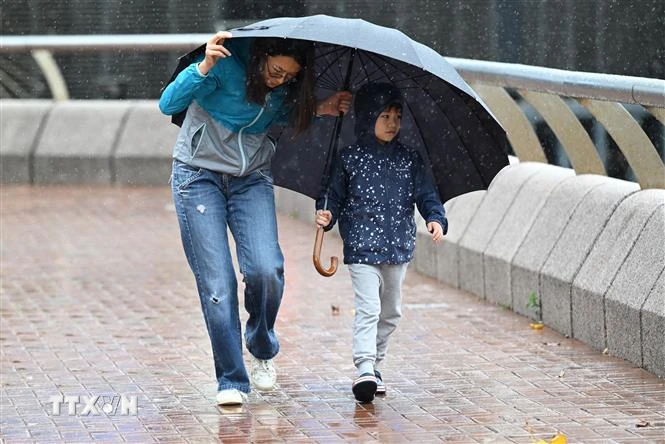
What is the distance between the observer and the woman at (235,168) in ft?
21.3

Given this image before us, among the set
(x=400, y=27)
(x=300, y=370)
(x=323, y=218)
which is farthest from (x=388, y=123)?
(x=400, y=27)

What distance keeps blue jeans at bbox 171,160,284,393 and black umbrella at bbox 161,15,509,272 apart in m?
0.32

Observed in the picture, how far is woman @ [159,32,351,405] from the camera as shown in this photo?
6.48m

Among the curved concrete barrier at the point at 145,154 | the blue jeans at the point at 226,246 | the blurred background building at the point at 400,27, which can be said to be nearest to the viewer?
the blue jeans at the point at 226,246

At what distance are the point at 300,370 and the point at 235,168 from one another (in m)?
1.40

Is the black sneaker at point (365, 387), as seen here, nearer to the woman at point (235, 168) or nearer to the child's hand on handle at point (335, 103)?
the woman at point (235, 168)

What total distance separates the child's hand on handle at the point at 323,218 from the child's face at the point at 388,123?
418mm

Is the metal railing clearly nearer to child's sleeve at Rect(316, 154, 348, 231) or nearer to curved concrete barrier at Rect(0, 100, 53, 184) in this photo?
child's sleeve at Rect(316, 154, 348, 231)

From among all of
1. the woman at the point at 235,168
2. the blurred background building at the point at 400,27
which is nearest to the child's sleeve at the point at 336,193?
the woman at the point at 235,168

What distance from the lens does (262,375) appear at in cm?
704

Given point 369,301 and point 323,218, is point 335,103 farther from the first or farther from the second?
point 369,301

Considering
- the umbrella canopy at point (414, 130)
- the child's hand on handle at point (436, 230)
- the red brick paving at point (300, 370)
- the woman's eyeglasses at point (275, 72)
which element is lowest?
the red brick paving at point (300, 370)

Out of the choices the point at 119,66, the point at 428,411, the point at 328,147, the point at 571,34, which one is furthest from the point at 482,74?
the point at 119,66

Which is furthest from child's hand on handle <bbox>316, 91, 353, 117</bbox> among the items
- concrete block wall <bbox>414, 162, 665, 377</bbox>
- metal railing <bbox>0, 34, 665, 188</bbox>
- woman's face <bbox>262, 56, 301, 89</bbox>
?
concrete block wall <bbox>414, 162, 665, 377</bbox>
